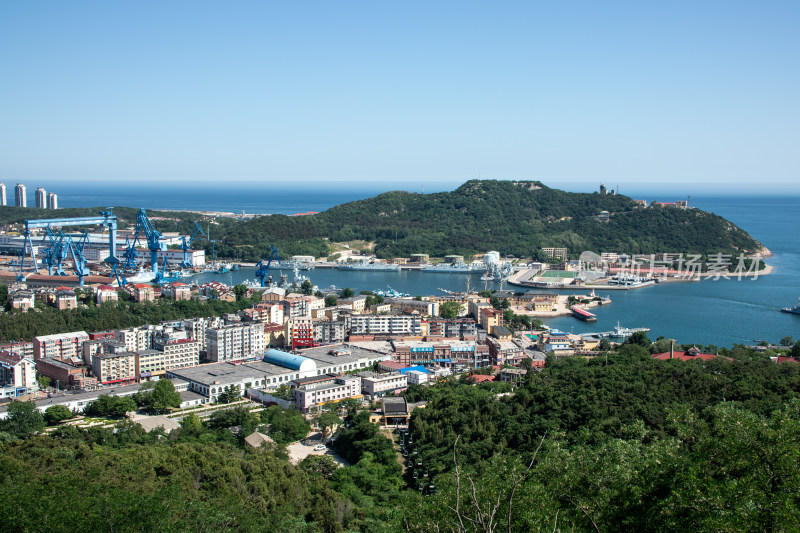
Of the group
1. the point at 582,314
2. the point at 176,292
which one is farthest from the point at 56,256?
the point at 582,314

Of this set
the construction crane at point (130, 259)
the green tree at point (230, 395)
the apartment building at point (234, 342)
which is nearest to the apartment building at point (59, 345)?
the apartment building at point (234, 342)

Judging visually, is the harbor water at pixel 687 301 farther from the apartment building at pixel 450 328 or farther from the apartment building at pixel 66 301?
the apartment building at pixel 66 301

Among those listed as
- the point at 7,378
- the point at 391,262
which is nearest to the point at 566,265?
the point at 391,262

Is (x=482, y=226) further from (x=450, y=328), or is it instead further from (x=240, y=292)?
(x=450, y=328)

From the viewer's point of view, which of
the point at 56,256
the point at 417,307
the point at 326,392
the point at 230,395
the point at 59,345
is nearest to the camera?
the point at 326,392

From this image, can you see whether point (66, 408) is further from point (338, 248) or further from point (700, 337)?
point (338, 248)

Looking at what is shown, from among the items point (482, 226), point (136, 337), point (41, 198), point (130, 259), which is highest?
point (41, 198)
